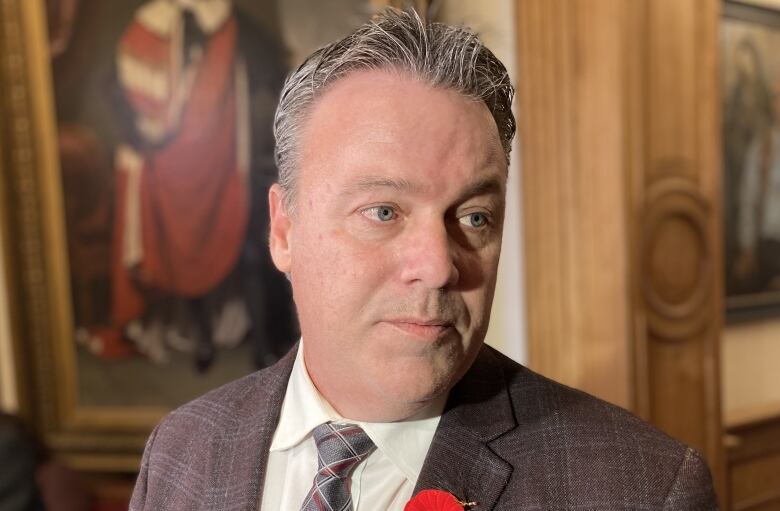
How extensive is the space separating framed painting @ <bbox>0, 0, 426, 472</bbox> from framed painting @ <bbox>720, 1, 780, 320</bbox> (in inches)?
87.9

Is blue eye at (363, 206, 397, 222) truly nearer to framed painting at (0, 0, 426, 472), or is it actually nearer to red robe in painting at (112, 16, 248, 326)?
framed painting at (0, 0, 426, 472)

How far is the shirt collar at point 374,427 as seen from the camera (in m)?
1.22

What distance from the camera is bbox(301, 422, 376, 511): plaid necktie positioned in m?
1.20

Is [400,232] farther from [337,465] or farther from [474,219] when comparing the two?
[337,465]

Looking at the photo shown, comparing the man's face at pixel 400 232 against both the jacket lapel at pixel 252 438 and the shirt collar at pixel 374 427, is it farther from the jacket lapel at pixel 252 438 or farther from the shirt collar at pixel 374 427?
the jacket lapel at pixel 252 438

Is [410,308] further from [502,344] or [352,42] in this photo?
[502,344]

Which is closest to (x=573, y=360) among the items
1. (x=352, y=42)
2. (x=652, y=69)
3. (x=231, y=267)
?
(x=652, y=69)

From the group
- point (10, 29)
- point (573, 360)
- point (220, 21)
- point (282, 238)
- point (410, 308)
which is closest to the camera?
point (410, 308)

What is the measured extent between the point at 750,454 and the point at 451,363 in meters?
3.59

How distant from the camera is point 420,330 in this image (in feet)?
3.57

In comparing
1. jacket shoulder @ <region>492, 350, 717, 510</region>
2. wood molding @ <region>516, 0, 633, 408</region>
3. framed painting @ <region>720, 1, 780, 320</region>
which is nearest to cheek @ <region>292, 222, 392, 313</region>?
jacket shoulder @ <region>492, 350, 717, 510</region>

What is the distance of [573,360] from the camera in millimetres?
2752

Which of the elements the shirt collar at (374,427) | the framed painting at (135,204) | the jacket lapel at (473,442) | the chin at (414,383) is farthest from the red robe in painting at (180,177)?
the chin at (414,383)

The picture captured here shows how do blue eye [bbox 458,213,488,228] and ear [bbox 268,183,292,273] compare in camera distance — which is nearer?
blue eye [bbox 458,213,488,228]
